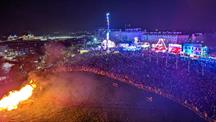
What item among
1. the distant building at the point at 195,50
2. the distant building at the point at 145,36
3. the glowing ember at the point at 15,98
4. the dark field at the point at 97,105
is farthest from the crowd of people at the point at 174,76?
A: the distant building at the point at 145,36

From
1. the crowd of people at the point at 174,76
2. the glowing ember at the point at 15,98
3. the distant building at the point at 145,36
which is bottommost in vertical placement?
the glowing ember at the point at 15,98

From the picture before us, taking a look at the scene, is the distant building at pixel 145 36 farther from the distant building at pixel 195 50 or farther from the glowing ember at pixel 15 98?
the glowing ember at pixel 15 98

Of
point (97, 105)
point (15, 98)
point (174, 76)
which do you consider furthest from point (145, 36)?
point (15, 98)

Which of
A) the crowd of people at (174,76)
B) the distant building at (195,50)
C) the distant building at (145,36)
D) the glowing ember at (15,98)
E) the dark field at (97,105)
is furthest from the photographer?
the distant building at (145,36)

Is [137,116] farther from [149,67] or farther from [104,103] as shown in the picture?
[149,67]

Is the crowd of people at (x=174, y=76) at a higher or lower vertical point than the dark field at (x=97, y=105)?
higher
